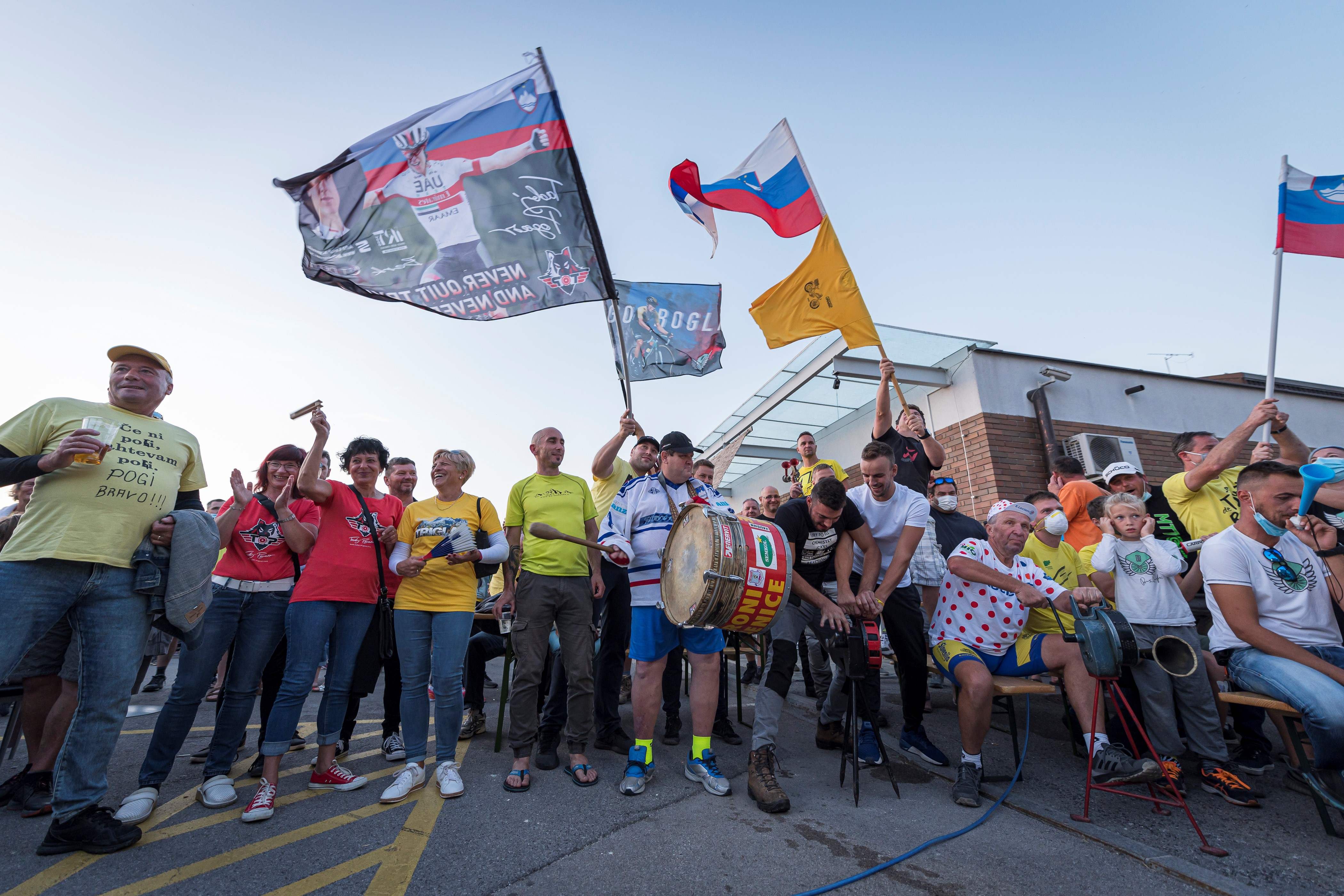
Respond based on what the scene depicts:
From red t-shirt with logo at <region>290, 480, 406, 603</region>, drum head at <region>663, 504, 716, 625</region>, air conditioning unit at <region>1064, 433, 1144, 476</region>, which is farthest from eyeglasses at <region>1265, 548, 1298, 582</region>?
air conditioning unit at <region>1064, 433, 1144, 476</region>

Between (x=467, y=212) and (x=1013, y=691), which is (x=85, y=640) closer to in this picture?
(x=467, y=212)

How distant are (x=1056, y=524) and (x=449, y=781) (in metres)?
4.62

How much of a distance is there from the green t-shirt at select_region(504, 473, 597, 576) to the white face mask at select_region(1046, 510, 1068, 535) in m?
3.51

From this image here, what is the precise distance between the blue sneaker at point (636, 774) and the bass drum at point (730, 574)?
0.82m

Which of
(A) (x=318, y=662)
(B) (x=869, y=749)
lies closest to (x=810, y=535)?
(B) (x=869, y=749)

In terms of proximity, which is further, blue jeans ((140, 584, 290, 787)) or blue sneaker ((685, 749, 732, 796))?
blue sneaker ((685, 749, 732, 796))

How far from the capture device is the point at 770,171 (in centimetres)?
674

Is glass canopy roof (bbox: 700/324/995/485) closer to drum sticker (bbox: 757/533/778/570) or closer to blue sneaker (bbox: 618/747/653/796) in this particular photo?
drum sticker (bbox: 757/533/778/570)

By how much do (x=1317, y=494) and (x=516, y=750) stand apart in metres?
5.88

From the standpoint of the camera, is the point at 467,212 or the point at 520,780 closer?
the point at 520,780

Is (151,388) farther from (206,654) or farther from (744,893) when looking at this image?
(744,893)

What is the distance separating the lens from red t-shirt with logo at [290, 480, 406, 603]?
3680 millimetres

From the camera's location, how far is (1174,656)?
3521mm

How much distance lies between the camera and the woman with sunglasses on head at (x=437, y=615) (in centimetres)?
367
